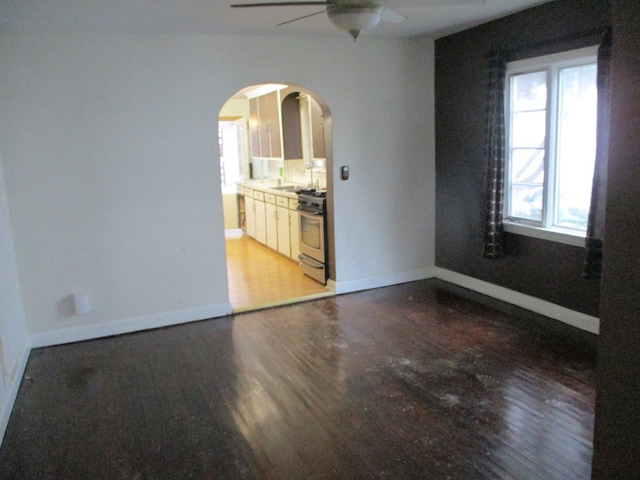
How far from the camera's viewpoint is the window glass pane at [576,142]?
397 cm

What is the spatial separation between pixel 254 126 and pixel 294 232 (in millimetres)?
2599

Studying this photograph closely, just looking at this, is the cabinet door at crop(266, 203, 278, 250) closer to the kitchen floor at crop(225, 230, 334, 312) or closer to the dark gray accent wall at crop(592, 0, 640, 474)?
the kitchen floor at crop(225, 230, 334, 312)

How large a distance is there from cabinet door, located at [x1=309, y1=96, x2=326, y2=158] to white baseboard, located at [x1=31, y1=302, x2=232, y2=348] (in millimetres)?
2061

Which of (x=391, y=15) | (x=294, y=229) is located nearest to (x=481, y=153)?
(x=391, y=15)

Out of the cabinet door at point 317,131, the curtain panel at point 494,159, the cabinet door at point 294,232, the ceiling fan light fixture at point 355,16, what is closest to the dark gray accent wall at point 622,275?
the ceiling fan light fixture at point 355,16

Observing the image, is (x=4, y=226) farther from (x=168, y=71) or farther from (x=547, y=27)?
(x=547, y=27)

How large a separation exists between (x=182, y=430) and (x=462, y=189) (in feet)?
11.8

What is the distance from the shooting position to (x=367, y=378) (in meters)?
3.48

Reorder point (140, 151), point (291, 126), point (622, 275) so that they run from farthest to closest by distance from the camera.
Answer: point (291, 126) < point (140, 151) < point (622, 275)

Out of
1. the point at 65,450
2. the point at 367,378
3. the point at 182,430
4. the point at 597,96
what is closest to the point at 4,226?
the point at 65,450

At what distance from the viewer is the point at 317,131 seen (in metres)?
5.89

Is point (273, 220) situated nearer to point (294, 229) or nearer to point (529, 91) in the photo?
point (294, 229)

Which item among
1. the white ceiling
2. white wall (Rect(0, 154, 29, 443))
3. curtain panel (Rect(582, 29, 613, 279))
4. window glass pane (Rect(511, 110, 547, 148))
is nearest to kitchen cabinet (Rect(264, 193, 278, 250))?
the white ceiling

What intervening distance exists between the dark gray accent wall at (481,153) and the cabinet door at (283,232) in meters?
1.97
